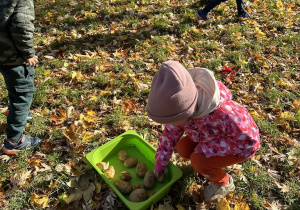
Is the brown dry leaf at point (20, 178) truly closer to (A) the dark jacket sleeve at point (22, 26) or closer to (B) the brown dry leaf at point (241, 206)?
(A) the dark jacket sleeve at point (22, 26)

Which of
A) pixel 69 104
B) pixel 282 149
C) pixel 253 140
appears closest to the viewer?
pixel 253 140

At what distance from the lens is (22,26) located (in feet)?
6.49

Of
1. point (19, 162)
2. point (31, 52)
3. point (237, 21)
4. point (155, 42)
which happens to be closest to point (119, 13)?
point (155, 42)

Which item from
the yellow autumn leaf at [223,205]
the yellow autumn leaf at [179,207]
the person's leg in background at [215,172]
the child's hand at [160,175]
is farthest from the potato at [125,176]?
the yellow autumn leaf at [223,205]

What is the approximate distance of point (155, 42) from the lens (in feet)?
14.6

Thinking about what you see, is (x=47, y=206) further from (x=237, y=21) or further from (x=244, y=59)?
(x=237, y=21)

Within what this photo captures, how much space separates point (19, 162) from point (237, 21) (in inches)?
192

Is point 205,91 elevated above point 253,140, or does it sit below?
above

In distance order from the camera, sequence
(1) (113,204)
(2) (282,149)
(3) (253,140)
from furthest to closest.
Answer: (2) (282,149) < (1) (113,204) < (3) (253,140)

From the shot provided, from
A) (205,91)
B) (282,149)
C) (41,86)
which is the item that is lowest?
(282,149)

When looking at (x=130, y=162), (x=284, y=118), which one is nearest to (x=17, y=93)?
(x=130, y=162)

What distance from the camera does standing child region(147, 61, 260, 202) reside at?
156 centimetres

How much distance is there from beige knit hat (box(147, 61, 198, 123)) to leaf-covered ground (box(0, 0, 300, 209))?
43.3 inches

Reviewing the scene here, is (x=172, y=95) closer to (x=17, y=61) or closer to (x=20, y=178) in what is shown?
(x=17, y=61)
